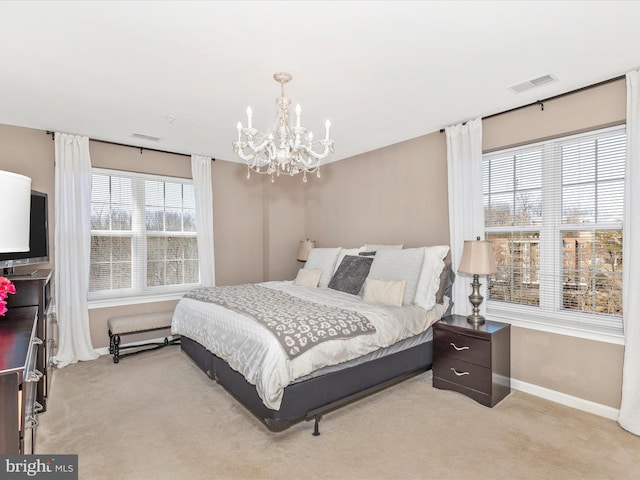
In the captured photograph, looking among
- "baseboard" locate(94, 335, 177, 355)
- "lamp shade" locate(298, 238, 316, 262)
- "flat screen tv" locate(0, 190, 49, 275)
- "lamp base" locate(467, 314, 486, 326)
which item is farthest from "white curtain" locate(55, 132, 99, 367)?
"lamp base" locate(467, 314, 486, 326)

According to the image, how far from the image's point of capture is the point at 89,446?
2.21 m

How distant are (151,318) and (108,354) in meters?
0.71

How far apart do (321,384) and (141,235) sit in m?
3.28

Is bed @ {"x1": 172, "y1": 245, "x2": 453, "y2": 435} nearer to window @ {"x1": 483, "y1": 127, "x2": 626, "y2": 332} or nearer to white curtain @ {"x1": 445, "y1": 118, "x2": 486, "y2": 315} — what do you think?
white curtain @ {"x1": 445, "y1": 118, "x2": 486, "y2": 315}

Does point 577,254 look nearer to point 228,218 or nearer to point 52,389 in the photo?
point 228,218

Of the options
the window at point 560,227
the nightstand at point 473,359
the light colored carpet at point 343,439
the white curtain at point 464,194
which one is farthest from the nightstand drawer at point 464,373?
the window at point 560,227

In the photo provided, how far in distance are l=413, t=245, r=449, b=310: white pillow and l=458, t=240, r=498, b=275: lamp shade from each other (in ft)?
1.17

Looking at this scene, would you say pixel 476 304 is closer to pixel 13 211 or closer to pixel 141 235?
pixel 13 211

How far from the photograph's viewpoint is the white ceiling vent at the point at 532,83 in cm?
256

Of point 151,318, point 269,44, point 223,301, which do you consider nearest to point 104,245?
point 151,318

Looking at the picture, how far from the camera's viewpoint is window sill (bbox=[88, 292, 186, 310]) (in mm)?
4078

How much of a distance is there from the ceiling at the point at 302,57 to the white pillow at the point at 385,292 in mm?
1630

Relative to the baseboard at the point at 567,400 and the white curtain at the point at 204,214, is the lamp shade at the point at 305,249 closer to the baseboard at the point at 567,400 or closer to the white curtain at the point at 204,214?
the white curtain at the point at 204,214

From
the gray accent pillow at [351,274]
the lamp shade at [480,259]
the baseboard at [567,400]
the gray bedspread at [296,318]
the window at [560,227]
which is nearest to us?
the gray bedspread at [296,318]
